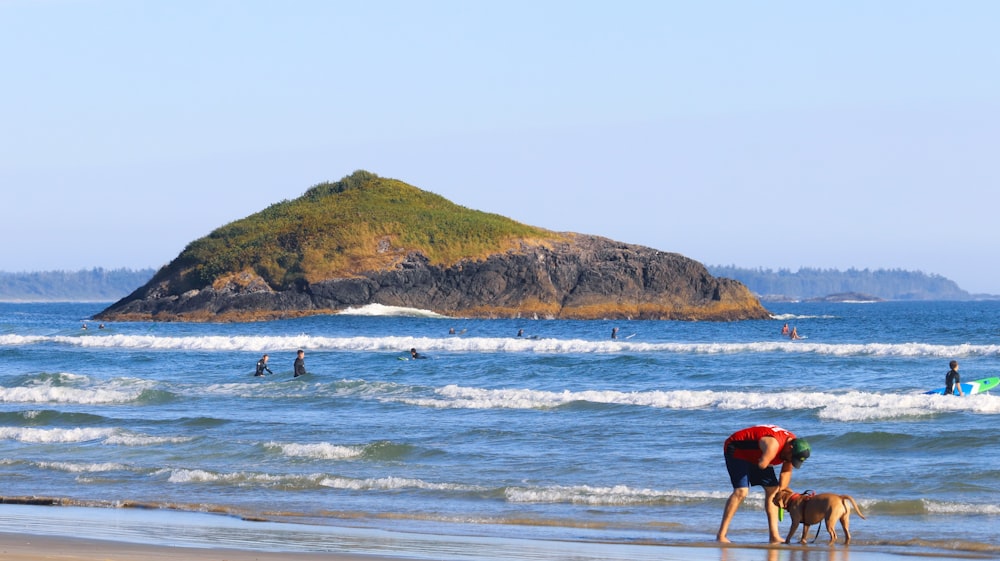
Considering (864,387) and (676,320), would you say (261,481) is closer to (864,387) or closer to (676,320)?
(864,387)

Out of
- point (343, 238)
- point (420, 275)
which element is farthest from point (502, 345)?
point (343, 238)

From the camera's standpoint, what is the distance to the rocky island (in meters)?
86.0

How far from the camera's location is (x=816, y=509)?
11.3m

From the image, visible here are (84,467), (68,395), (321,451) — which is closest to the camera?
(84,467)

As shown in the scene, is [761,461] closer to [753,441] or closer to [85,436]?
[753,441]

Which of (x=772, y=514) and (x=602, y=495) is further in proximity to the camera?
(x=602, y=495)

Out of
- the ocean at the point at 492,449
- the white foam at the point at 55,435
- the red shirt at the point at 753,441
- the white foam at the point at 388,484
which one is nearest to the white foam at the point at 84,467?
the ocean at the point at 492,449

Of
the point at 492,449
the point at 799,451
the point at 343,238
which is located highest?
the point at 343,238

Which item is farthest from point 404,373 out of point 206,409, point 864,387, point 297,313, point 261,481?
point 297,313

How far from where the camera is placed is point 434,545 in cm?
1135

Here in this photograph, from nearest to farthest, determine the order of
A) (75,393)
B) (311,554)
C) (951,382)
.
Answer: (311,554)
(951,382)
(75,393)

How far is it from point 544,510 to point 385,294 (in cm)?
7338

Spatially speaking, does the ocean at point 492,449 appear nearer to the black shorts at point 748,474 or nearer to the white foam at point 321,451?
the white foam at point 321,451

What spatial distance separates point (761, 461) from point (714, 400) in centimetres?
1291
